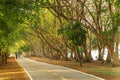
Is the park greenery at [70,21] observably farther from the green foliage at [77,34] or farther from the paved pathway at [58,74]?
the paved pathway at [58,74]

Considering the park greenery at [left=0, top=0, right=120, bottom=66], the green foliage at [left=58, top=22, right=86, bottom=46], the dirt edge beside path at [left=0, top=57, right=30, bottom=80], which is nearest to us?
the park greenery at [left=0, top=0, right=120, bottom=66]

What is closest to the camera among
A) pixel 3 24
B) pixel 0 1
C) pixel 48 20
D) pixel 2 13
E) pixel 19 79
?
pixel 0 1

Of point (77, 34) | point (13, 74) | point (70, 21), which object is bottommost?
point (13, 74)

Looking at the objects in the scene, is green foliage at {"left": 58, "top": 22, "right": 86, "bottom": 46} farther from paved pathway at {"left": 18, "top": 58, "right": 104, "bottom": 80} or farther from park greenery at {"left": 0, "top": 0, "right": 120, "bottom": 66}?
paved pathway at {"left": 18, "top": 58, "right": 104, "bottom": 80}

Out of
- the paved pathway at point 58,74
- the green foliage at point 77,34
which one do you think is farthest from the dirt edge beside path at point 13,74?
the green foliage at point 77,34

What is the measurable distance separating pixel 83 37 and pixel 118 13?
5558 mm

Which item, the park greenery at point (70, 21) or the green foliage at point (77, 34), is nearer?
the park greenery at point (70, 21)

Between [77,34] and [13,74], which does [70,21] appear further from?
[13,74]

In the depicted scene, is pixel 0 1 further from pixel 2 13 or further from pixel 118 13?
pixel 118 13

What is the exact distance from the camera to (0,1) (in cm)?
1767

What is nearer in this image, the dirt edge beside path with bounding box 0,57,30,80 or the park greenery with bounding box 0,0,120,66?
the park greenery with bounding box 0,0,120,66

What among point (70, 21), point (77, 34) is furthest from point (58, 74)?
point (70, 21)

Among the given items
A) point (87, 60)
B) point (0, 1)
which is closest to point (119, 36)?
point (87, 60)

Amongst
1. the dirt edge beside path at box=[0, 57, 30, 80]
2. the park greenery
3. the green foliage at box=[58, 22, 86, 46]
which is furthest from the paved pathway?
the green foliage at box=[58, 22, 86, 46]
